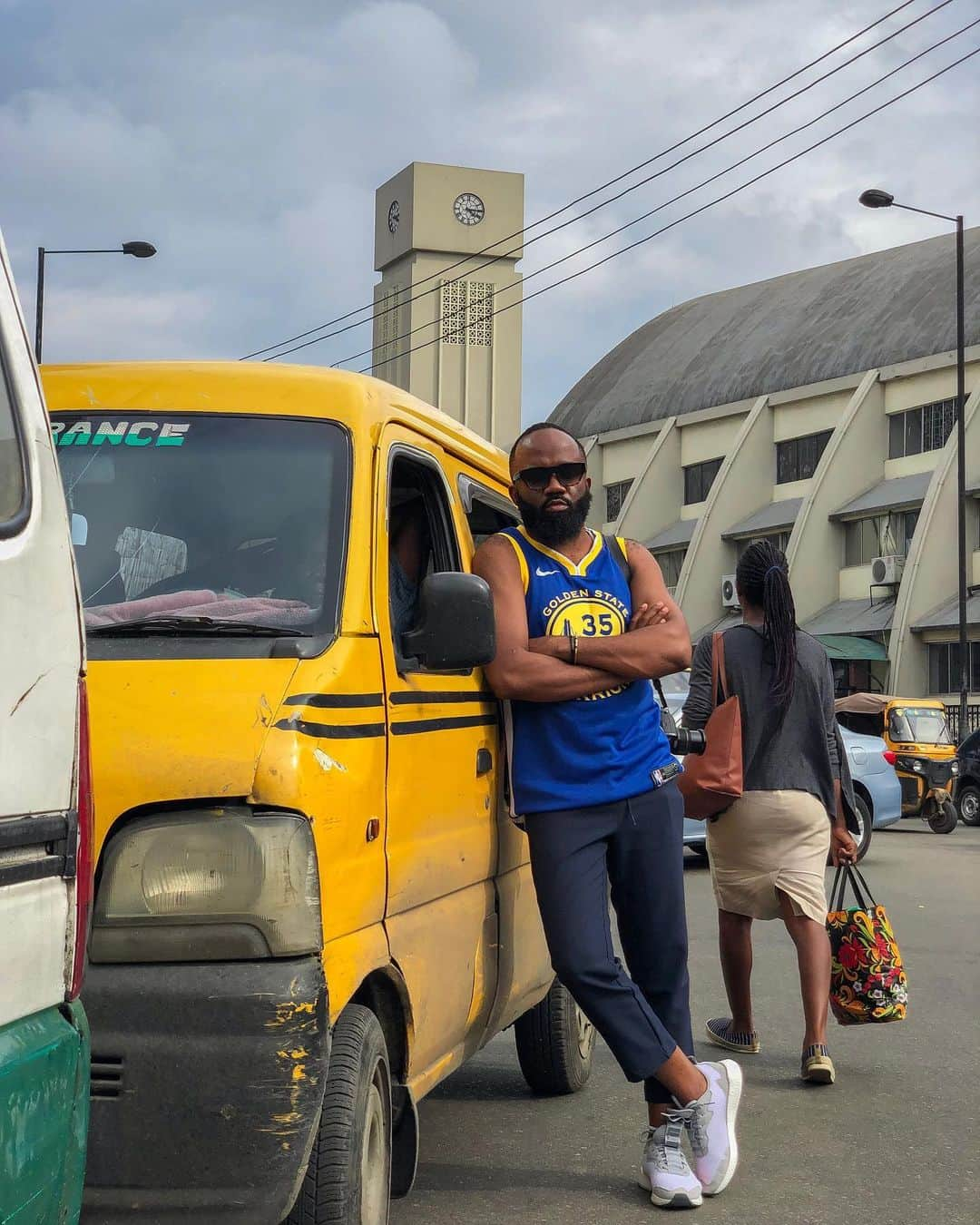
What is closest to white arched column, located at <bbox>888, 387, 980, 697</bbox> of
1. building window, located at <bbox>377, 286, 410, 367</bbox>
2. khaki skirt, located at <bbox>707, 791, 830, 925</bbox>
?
khaki skirt, located at <bbox>707, 791, 830, 925</bbox>

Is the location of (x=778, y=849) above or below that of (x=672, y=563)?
below

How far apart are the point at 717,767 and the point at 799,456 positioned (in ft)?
151

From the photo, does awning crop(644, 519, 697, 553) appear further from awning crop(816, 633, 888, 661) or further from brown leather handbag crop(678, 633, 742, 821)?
brown leather handbag crop(678, 633, 742, 821)

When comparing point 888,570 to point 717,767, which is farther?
point 888,570

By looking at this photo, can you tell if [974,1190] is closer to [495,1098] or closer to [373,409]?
[495,1098]

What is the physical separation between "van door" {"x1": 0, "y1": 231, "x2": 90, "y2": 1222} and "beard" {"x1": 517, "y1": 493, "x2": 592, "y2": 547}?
2.53 meters

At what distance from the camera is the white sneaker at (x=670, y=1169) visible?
16.1 ft

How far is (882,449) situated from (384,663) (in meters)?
45.8

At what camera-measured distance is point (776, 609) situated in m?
6.73

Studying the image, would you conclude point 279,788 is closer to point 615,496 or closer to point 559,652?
Result: point 559,652

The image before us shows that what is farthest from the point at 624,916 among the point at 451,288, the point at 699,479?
the point at 451,288

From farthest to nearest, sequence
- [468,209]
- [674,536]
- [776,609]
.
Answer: [468,209] < [674,536] < [776,609]

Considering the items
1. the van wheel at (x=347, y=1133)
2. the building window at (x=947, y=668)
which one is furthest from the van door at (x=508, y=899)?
the building window at (x=947, y=668)

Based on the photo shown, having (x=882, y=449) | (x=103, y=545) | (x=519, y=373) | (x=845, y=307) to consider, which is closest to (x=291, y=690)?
(x=103, y=545)
